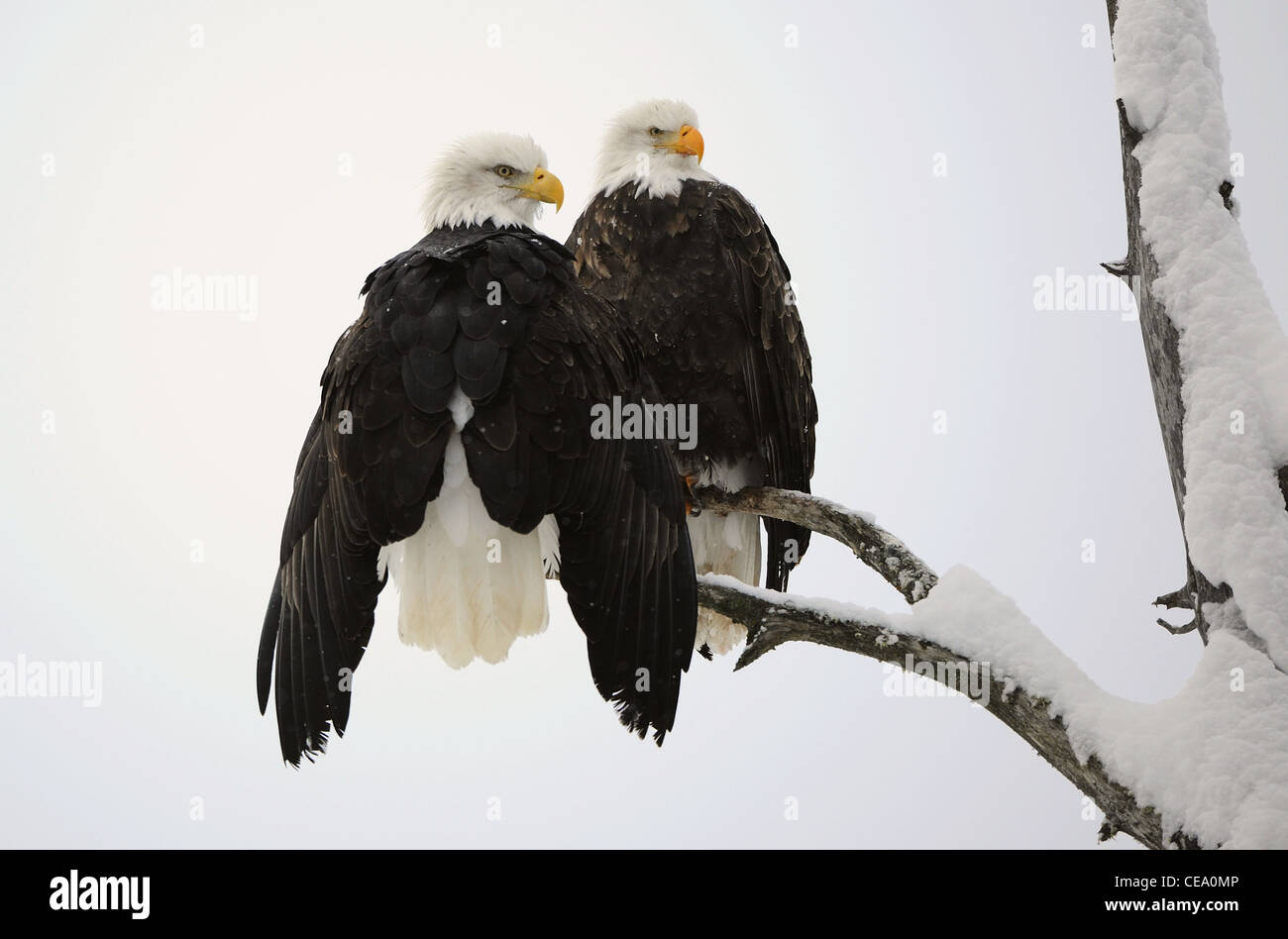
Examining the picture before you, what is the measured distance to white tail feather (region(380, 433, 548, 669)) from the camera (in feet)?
11.7

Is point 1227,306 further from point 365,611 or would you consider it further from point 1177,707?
point 365,611

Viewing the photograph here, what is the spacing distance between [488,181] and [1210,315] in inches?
106

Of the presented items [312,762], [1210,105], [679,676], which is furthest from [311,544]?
[1210,105]

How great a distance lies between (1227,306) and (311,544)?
279 cm

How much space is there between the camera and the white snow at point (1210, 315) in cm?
328

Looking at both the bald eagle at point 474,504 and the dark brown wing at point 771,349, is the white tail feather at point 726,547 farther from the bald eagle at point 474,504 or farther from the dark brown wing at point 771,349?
the bald eagle at point 474,504

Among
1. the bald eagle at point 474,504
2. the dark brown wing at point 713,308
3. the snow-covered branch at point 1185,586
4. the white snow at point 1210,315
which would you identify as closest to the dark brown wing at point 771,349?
the dark brown wing at point 713,308

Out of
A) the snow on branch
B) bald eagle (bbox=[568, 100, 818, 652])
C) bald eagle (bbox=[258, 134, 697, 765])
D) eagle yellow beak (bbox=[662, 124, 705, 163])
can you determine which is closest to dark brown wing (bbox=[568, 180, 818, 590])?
bald eagle (bbox=[568, 100, 818, 652])

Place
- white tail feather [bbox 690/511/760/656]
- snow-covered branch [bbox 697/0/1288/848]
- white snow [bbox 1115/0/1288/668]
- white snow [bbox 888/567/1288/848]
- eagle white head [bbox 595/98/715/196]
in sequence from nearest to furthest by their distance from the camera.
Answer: white snow [bbox 888/567/1288/848] → snow-covered branch [bbox 697/0/1288/848] → white snow [bbox 1115/0/1288/668] → eagle white head [bbox 595/98/715/196] → white tail feather [bbox 690/511/760/656]

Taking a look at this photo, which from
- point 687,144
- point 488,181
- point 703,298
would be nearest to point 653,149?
point 687,144

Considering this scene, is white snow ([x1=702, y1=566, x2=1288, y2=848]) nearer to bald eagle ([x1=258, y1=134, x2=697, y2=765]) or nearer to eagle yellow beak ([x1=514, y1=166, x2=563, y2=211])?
bald eagle ([x1=258, y1=134, x2=697, y2=765])

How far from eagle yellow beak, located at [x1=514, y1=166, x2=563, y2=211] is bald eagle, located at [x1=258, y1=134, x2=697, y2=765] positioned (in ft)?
3.43

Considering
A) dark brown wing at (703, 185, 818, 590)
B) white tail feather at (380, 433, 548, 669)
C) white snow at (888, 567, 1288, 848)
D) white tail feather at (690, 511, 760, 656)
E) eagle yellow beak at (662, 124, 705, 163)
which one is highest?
eagle yellow beak at (662, 124, 705, 163)

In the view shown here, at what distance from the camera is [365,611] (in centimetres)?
354
